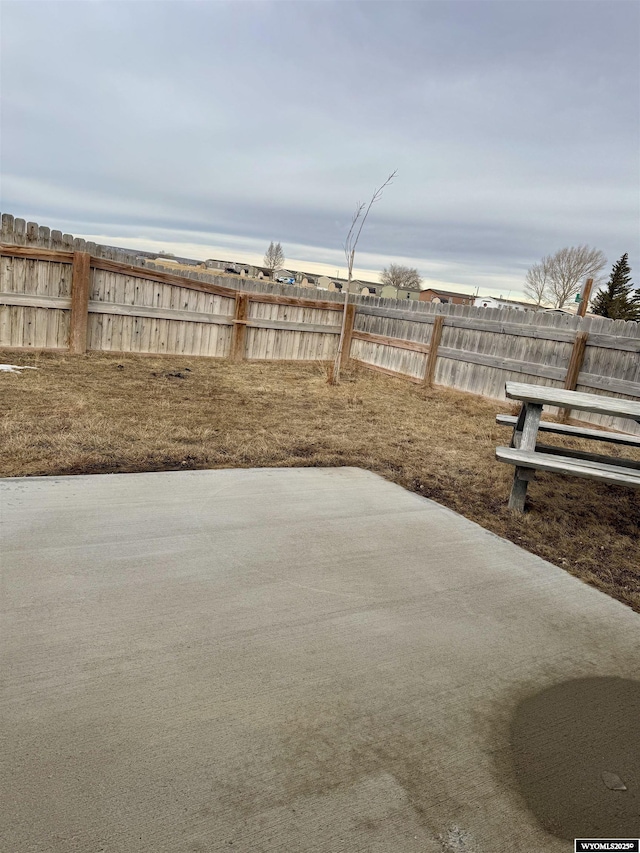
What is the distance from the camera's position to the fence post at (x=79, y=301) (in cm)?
983

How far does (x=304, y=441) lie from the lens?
564cm

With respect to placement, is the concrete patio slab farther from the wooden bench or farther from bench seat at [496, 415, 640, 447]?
bench seat at [496, 415, 640, 447]

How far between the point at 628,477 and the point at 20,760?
3767 millimetres

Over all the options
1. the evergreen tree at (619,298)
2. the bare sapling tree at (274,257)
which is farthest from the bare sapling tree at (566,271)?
the bare sapling tree at (274,257)

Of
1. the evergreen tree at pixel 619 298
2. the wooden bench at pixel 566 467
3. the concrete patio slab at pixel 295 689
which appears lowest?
the concrete patio slab at pixel 295 689

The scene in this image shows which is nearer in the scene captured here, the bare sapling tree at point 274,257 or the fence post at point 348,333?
the fence post at point 348,333

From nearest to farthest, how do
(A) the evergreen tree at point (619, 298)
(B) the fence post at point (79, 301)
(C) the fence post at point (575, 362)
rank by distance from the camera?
(C) the fence post at point (575, 362)
(B) the fence post at point (79, 301)
(A) the evergreen tree at point (619, 298)

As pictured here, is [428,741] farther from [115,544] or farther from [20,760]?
A: [115,544]

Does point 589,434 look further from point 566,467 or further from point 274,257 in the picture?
point 274,257


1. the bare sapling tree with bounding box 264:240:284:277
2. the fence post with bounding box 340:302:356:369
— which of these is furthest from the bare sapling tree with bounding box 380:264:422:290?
the fence post with bounding box 340:302:356:369

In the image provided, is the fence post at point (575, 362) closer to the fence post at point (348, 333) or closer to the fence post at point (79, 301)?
the fence post at point (348, 333)

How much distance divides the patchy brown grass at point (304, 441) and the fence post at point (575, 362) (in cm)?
113

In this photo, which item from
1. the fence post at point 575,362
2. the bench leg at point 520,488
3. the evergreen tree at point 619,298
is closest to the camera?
the bench leg at point 520,488

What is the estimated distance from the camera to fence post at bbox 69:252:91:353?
983cm
